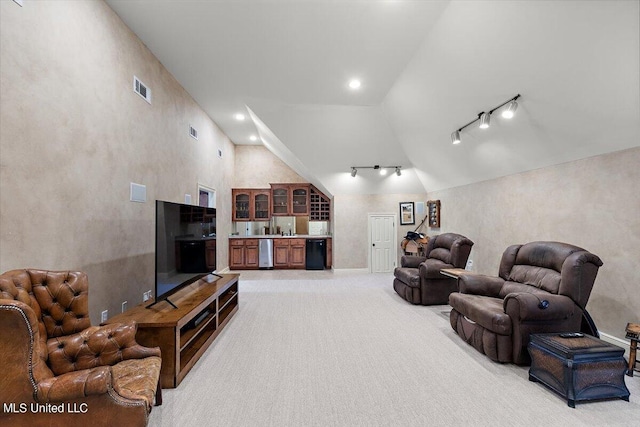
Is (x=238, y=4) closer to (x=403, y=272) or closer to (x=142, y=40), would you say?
(x=142, y=40)

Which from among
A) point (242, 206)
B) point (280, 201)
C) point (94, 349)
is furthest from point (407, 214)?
point (94, 349)

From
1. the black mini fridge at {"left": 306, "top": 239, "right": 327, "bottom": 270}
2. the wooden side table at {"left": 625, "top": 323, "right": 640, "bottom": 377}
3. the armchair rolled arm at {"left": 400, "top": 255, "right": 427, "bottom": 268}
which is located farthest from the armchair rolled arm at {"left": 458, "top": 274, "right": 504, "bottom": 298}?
the black mini fridge at {"left": 306, "top": 239, "right": 327, "bottom": 270}

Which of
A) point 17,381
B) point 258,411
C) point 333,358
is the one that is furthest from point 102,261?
point 333,358

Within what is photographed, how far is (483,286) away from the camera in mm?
3582

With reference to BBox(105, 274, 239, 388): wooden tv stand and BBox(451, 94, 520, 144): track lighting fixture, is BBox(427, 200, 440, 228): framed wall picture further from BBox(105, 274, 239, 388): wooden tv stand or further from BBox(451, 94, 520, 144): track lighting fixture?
BBox(105, 274, 239, 388): wooden tv stand

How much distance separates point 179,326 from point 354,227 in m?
5.80

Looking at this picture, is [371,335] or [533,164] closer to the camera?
[371,335]

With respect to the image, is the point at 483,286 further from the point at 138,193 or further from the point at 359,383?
the point at 138,193

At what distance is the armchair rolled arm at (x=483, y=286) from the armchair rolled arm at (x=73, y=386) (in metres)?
3.56

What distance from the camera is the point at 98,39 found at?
2980 mm

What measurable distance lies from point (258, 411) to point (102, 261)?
2204mm

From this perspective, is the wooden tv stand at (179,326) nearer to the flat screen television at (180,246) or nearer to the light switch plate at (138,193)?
the flat screen television at (180,246)

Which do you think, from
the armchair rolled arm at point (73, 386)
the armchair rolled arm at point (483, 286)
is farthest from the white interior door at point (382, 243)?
the armchair rolled arm at point (73, 386)

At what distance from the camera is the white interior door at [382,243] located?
7820 mm
